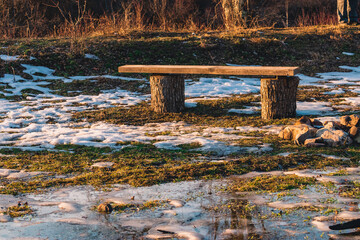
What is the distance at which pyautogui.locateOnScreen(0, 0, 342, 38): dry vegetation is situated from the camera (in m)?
13.3

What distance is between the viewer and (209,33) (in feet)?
43.7

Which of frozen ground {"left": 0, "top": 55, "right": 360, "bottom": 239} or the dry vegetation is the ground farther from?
the dry vegetation

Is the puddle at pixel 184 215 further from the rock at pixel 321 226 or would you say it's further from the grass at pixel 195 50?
the grass at pixel 195 50

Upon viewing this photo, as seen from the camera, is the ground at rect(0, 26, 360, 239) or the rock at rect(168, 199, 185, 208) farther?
the rock at rect(168, 199, 185, 208)

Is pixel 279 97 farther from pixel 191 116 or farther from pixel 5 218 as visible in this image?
pixel 5 218

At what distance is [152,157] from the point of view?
460 centimetres

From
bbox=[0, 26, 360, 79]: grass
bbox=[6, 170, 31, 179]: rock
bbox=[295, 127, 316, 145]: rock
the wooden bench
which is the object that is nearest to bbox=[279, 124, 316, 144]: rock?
bbox=[295, 127, 316, 145]: rock

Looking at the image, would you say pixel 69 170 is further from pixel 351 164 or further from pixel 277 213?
pixel 351 164

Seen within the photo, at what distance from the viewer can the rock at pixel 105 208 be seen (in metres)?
3.17

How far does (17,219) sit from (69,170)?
3.94 ft

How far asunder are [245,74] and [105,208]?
3.43 metres

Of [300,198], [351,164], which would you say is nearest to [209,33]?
[351,164]

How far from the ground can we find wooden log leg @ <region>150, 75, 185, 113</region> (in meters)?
0.19

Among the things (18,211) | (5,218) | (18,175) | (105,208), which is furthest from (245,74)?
(5,218)
